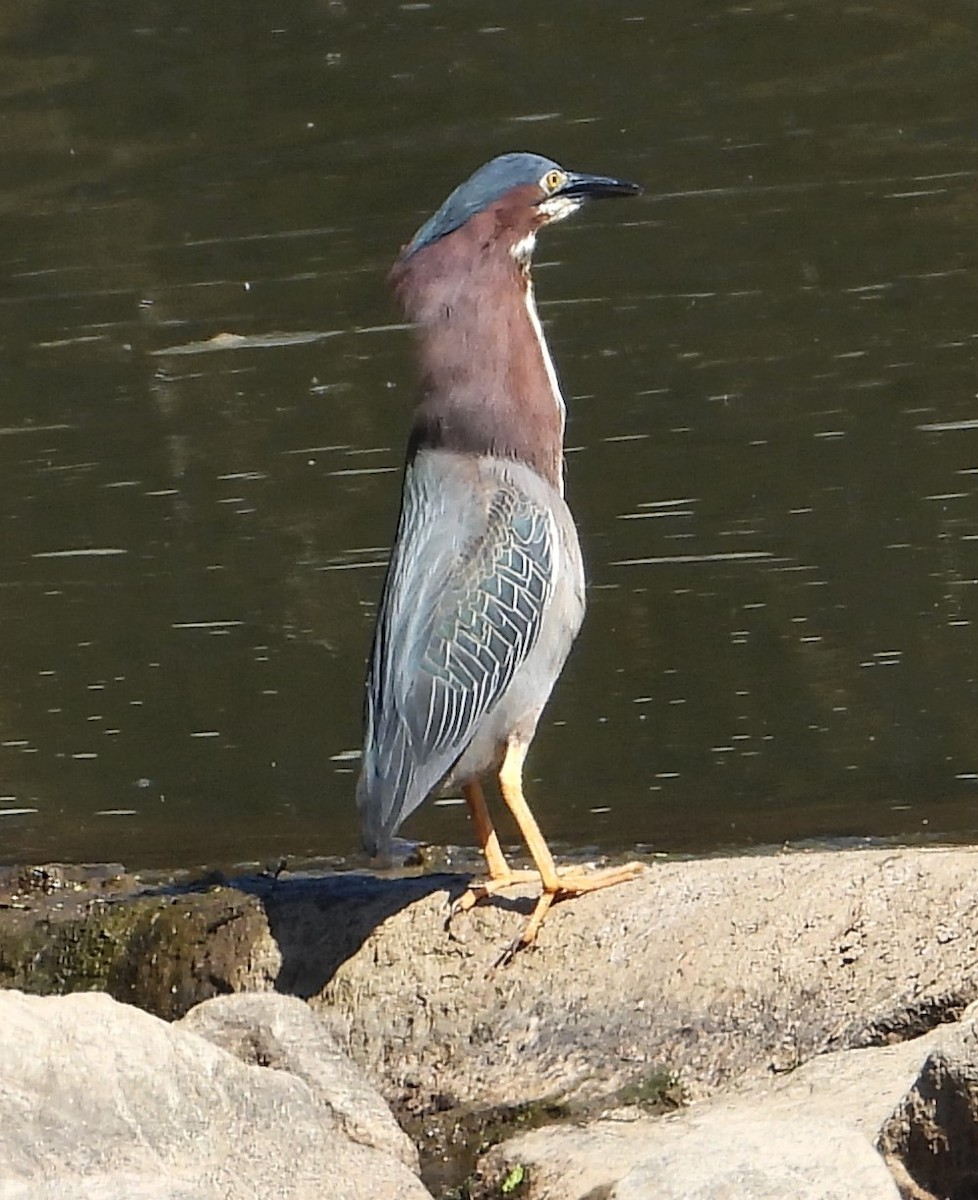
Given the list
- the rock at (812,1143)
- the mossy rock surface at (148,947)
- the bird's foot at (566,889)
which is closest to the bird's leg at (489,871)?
the bird's foot at (566,889)

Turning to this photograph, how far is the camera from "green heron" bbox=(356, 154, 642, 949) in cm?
536

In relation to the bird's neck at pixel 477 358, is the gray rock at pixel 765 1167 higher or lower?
lower

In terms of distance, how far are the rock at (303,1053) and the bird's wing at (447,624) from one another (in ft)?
2.46

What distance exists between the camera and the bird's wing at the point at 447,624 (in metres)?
5.35

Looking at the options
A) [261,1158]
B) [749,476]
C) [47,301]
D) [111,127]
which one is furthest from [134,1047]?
[111,127]

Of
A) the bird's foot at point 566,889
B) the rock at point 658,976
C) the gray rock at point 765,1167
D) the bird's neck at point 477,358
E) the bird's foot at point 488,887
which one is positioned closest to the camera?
→ the gray rock at point 765,1167

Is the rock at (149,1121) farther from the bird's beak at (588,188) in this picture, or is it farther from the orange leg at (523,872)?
the bird's beak at (588,188)

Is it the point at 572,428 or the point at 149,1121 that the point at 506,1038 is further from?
the point at 572,428

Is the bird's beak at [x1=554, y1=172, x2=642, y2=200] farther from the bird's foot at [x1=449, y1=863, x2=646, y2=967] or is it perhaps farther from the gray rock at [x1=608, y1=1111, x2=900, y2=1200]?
the gray rock at [x1=608, y1=1111, x2=900, y2=1200]

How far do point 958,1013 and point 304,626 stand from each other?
381 centimetres

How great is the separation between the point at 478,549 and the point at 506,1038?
43.1 inches

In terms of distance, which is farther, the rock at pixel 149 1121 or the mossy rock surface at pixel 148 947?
the mossy rock surface at pixel 148 947

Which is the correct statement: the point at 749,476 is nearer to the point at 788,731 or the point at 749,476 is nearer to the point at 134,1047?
the point at 788,731

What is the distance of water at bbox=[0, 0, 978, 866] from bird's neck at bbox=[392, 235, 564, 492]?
1468 mm
